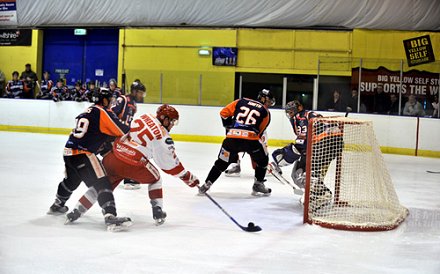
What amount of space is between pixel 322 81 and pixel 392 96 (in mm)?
1736

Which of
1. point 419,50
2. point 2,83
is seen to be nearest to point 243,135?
→ point 419,50

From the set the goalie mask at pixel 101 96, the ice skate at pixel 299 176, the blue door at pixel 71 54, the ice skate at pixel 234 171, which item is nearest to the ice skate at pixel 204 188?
the ice skate at pixel 299 176

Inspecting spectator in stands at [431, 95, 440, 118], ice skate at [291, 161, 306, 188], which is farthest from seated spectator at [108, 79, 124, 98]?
spectator in stands at [431, 95, 440, 118]

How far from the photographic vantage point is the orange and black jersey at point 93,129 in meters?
4.32

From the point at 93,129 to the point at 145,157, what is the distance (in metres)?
0.45

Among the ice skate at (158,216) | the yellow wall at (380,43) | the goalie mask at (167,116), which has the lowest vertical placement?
the ice skate at (158,216)

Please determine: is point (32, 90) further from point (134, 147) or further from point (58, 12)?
point (134, 147)

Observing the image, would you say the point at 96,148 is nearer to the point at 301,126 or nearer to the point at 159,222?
the point at 159,222

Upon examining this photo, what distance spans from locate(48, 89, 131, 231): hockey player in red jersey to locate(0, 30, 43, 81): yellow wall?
535 inches

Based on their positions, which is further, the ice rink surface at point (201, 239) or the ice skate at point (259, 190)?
the ice skate at point (259, 190)

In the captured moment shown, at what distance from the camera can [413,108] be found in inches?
485

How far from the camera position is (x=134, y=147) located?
4516mm

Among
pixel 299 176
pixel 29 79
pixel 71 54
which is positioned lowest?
pixel 299 176

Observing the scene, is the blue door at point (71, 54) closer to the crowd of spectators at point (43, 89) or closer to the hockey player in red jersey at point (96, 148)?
the crowd of spectators at point (43, 89)
